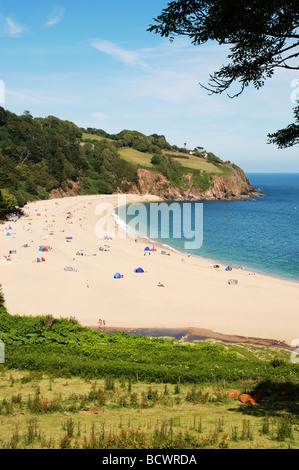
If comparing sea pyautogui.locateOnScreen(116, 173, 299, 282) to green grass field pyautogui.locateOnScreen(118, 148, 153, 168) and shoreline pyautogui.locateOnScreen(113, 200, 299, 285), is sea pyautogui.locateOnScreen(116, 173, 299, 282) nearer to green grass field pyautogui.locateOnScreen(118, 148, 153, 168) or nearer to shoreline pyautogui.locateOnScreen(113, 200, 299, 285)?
shoreline pyautogui.locateOnScreen(113, 200, 299, 285)

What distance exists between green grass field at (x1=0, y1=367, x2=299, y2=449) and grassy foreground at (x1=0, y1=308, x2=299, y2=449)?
27 millimetres

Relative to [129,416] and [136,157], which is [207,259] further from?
[136,157]

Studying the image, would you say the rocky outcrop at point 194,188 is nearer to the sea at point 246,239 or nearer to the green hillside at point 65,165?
the green hillside at point 65,165

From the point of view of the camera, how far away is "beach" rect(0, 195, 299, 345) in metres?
26.6

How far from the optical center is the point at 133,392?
11938mm

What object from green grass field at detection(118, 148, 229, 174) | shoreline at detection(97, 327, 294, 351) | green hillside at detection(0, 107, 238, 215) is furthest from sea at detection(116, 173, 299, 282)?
green grass field at detection(118, 148, 229, 174)

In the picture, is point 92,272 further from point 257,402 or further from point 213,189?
point 213,189

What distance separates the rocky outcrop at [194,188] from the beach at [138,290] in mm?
93027

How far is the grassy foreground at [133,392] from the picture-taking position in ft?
25.6

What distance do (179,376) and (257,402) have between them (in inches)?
126

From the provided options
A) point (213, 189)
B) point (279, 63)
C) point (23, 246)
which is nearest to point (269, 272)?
point (23, 246)

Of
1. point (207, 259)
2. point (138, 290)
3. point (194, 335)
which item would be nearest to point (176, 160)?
point (207, 259)

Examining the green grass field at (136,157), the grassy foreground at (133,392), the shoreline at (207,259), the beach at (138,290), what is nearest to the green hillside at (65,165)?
the green grass field at (136,157)

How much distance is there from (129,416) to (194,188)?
483 ft
